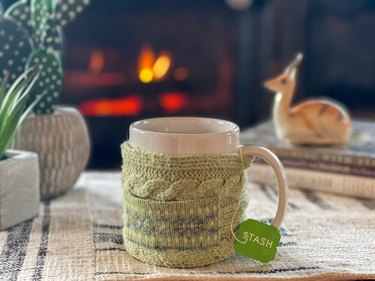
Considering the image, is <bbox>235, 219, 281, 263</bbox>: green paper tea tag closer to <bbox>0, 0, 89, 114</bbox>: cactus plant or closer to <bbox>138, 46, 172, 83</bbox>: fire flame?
<bbox>0, 0, 89, 114</bbox>: cactus plant

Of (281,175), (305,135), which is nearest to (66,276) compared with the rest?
(281,175)

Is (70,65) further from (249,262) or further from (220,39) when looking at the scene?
(249,262)

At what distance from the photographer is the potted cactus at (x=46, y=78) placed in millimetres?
723

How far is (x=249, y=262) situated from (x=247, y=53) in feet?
3.18

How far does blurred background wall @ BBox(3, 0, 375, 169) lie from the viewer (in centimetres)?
140

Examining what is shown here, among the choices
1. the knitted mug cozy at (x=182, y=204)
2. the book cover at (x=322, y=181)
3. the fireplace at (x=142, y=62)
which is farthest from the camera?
the fireplace at (x=142, y=62)

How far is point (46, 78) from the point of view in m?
0.73

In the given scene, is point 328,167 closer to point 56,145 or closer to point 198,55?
point 56,145

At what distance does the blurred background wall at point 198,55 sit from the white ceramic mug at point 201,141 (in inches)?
31.5

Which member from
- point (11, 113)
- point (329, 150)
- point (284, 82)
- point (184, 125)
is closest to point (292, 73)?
point (284, 82)

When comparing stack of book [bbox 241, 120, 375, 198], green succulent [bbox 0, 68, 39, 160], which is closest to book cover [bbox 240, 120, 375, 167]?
stack of book [bbox 241, 120, 375, 198]

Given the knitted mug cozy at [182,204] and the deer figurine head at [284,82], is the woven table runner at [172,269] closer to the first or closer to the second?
the knitted mug cozy at [182,204]

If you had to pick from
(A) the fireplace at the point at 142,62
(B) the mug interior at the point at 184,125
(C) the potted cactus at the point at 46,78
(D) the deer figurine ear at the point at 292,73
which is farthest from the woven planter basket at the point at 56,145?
(A) the fireplace at the point at 142,62

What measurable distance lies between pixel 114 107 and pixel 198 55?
0.25 meters
